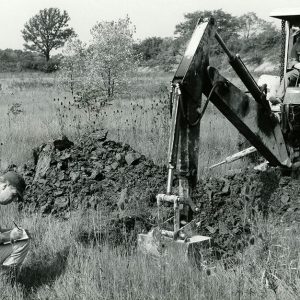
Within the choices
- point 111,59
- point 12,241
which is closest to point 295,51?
point 12,241

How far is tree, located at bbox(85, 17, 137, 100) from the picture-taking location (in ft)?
71.9

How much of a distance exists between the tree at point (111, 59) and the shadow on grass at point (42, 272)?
16.4m

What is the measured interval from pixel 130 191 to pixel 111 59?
14786 millimetres

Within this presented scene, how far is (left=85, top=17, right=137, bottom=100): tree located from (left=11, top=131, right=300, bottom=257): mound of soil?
515 inches

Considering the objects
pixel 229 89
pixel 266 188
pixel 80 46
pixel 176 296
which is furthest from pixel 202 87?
pixel 80 46

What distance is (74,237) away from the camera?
19.6 feet

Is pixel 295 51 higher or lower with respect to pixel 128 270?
higher

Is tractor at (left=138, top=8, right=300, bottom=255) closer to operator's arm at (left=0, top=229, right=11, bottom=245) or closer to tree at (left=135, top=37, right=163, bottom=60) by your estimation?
operator's arm at (left=0, top=229, right=11, bottom=245)

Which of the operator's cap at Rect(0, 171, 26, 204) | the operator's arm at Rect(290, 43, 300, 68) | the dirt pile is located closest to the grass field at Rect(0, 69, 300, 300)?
the dirt pile

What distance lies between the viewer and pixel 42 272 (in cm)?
528

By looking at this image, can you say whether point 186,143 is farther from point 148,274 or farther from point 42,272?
point 42,272

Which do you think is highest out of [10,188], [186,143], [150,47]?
[150,47]

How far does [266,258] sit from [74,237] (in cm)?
203

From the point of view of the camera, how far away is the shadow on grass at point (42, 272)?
16.6 ft
